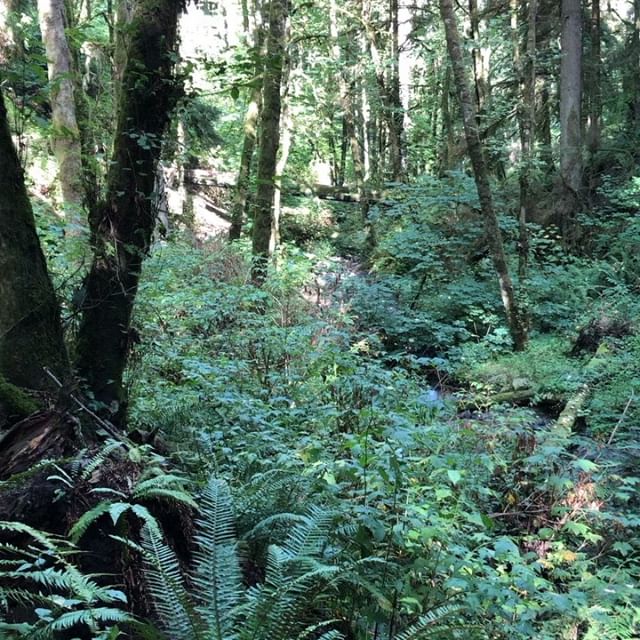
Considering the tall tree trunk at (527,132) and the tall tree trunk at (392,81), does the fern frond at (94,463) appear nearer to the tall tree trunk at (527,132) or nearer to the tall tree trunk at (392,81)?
the tall tree trunk at (527,132)

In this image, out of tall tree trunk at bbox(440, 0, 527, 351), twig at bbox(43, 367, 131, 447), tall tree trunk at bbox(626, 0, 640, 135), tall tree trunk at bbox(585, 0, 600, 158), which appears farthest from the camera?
tall tree trunk at bbox(585, 0, 600, 158)

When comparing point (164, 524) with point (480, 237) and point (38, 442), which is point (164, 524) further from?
point (480, 237)

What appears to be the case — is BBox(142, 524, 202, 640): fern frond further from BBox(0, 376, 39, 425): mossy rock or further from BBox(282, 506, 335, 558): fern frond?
BBox(0, 376, 39, 425): mossy rock

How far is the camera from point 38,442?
9.30ft

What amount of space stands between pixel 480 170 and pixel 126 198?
809 cm

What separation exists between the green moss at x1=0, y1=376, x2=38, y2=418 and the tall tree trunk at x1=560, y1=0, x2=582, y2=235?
1460 cm

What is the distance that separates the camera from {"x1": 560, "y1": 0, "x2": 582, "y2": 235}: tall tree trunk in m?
14.7

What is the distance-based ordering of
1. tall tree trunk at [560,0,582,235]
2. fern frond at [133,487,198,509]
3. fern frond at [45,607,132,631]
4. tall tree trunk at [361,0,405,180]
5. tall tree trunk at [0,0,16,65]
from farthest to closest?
tall tree trunk at [361,0,405,180] → tall tree trunk at [560,0,582,235] → tall tree trunk at [0,0,16,65] → fern frond at [133,487,198,509] → fern frond at [45,607,132,631]

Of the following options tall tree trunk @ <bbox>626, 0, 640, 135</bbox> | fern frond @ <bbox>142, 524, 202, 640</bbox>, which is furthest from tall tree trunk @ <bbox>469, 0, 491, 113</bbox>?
fern frond @ <bbox>142, 524, 202, 640</bbox>

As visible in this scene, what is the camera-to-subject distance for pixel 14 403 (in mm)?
3033

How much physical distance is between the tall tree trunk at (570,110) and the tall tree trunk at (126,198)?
13.4 metres

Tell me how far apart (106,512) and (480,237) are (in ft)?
42.7

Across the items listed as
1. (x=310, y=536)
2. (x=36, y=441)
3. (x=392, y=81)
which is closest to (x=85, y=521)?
(x=36, y=441)

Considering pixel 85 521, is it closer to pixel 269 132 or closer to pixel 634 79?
pixel 269 132
